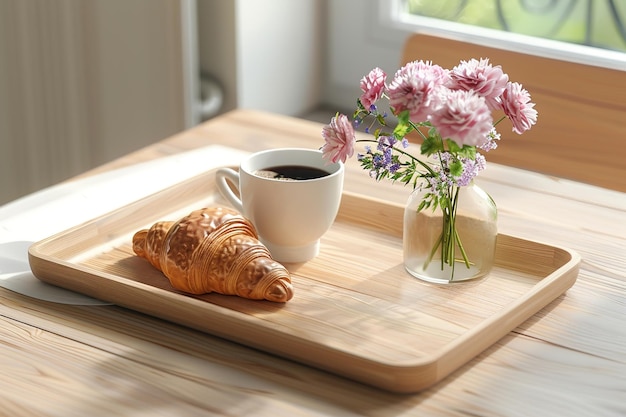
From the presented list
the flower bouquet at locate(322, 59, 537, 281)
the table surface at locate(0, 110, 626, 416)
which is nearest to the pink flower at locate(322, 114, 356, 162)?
the flower bouquet at locate(322, 59, 537, 281)

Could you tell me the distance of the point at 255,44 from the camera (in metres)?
2.06

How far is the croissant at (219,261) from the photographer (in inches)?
35.9

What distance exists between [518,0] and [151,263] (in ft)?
4.09

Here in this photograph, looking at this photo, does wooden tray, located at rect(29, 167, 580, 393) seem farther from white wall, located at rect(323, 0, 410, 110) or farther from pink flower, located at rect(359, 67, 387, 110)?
white wall, located at rect(323, 0, 410, 110)

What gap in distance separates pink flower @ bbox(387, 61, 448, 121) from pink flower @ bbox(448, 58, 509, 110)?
0.03m

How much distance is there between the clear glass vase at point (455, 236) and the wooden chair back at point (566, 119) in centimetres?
50

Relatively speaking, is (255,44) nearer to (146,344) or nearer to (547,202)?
(547,202)

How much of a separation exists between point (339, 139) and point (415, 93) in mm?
97

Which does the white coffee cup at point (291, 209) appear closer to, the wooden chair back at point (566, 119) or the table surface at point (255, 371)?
the table surface at point (255, 371)

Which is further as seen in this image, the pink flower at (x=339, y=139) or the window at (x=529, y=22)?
the window at (x=529, y=22)

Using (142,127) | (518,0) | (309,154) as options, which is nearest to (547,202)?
(309,154)

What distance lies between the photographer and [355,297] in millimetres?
950

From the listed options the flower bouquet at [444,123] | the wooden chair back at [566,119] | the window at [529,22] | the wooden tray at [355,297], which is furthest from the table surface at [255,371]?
the window at [529,22]

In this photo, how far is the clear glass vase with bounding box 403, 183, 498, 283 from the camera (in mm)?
978
